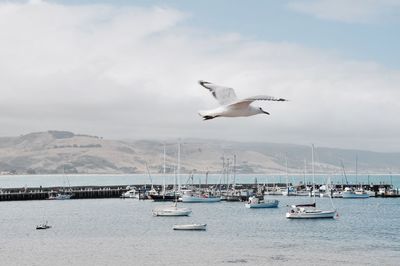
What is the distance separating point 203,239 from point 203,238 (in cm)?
81

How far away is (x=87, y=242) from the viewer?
219 feet

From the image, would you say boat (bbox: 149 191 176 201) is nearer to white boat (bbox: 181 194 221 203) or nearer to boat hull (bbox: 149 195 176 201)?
boat hull (bbox: 149 195 176 201)

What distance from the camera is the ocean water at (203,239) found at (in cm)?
5525

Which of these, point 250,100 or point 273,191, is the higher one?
point 273,191

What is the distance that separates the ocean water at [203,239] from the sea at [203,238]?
7cm

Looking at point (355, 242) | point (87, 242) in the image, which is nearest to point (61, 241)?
point (87, 242)

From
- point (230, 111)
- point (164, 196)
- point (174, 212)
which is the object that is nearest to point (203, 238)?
point (174, 212)

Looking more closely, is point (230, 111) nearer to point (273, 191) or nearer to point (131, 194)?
point (131, 194)

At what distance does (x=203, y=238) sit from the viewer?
6775cm

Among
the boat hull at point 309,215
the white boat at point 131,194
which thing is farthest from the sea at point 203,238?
the white boat at point 131,194

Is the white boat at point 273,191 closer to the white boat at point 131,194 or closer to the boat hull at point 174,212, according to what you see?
the white boat at point 131,194

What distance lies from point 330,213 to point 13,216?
41324 millimetres

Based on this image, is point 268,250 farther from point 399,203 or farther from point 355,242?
point 399,203

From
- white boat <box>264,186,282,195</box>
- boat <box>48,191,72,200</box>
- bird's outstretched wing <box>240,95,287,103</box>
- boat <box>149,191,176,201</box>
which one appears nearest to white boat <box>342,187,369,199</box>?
white boat <box>264,186,282,195</box>
